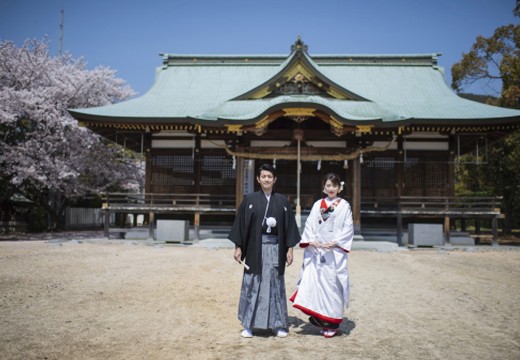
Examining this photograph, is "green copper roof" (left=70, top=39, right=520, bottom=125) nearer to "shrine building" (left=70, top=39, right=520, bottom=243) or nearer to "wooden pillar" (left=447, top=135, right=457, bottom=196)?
"shrine building" (left=70, top=39, right=520, bottom=243)

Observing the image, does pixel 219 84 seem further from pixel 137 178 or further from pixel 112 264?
pixel 112 264

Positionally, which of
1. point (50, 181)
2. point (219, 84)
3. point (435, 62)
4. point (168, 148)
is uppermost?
point (435, 62)

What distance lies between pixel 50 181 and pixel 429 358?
18.7m

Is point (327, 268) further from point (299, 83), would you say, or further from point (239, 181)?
point (299, 83)

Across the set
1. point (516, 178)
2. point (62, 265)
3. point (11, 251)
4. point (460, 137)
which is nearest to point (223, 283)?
point (62, 265)

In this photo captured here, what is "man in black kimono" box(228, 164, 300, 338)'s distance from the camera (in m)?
4.75

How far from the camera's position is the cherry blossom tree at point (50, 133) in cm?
1841

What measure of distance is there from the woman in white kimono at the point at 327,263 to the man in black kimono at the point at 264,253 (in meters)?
0.25

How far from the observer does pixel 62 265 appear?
9844 mm

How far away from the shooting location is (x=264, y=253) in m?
4.88

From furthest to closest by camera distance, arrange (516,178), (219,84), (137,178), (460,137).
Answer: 1. (137,178)
2. (516,178)
3. (219,84)
4. (460,137)

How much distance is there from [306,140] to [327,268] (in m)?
12.5

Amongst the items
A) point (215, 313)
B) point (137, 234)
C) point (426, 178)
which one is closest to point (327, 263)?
point (215, 313)

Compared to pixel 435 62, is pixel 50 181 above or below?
below
